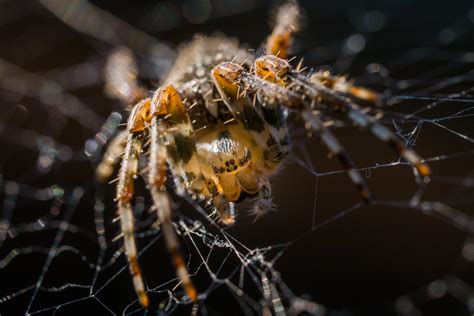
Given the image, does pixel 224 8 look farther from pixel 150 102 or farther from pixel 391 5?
pixel 150 102

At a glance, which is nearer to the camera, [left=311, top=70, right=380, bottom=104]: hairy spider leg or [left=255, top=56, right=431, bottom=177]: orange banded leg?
[left=255, top=56, right=431, bottom=177]: orange banded leg

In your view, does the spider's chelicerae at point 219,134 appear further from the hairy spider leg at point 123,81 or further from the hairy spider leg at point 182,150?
the hairy spider leg at point 123,81

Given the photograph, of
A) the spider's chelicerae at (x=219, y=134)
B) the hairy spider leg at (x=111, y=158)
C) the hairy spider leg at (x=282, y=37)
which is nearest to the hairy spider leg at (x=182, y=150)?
the spider's chelicerae at (x=219, y=134)

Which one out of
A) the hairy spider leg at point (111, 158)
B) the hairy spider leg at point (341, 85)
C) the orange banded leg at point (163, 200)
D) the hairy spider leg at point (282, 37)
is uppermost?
the hairy spider leg at point (282, 37)

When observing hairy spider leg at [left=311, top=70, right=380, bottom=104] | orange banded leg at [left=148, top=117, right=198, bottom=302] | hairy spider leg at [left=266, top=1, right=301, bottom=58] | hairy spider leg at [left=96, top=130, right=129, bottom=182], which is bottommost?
orange banded leg at [left=148, top=117, right=198, bottom=302]

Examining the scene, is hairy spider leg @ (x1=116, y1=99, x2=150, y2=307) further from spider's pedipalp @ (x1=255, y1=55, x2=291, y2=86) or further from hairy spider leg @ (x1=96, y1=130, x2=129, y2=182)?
spider's pedipalp @ (x1=255, y1=55, x2=291, y2=86)

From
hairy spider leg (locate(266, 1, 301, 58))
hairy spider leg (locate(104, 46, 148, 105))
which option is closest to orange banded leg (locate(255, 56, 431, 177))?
hairy spider leg (locate(266, 1, 301, 58))
